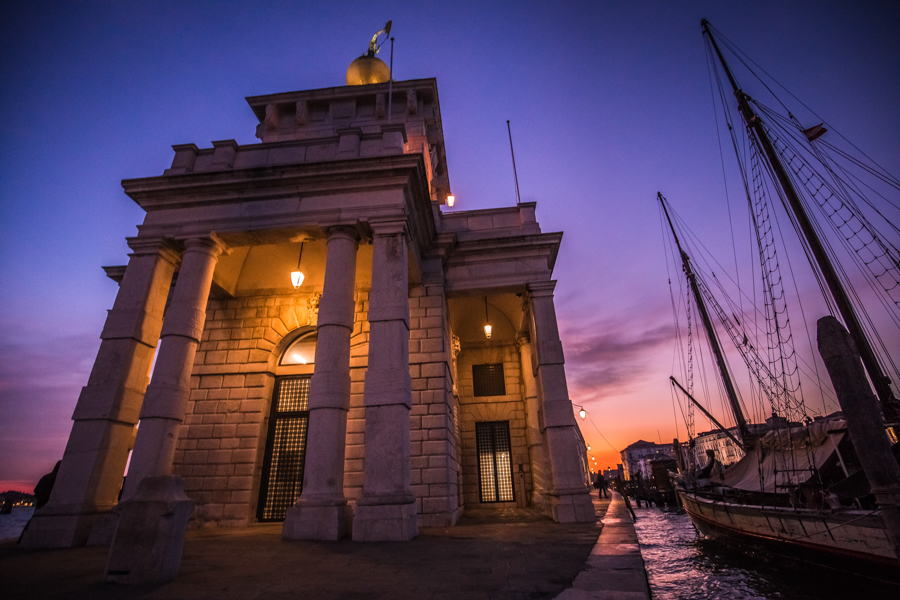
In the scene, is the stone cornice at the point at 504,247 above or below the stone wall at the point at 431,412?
above

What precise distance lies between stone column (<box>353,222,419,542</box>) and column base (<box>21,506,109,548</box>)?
5515 millimetres

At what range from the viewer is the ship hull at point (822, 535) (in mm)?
6879

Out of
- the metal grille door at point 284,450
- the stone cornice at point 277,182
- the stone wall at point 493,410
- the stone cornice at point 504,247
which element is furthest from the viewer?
the stone wall at point 493,410

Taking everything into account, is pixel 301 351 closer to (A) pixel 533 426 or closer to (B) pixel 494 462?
(A) pixel 533 426

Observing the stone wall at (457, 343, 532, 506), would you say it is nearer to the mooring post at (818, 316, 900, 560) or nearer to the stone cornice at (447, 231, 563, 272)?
the stone cornice at (447, 231, 563, 272)

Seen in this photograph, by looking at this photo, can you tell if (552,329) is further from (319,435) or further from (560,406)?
(319,435)

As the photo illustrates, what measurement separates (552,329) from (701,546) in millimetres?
7990

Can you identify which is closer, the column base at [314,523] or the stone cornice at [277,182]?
the column base at [314,523]

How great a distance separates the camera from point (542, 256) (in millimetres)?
13359

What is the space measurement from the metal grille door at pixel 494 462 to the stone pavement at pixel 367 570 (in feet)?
31.7

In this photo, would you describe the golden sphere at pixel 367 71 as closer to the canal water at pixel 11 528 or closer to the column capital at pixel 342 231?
the column capital at pixel 342 231

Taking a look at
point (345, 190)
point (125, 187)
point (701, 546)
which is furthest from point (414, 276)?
point (701, 546)

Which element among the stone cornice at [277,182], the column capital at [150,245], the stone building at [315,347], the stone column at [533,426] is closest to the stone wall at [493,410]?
the stone building at [315,347]

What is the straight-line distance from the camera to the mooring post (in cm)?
468
